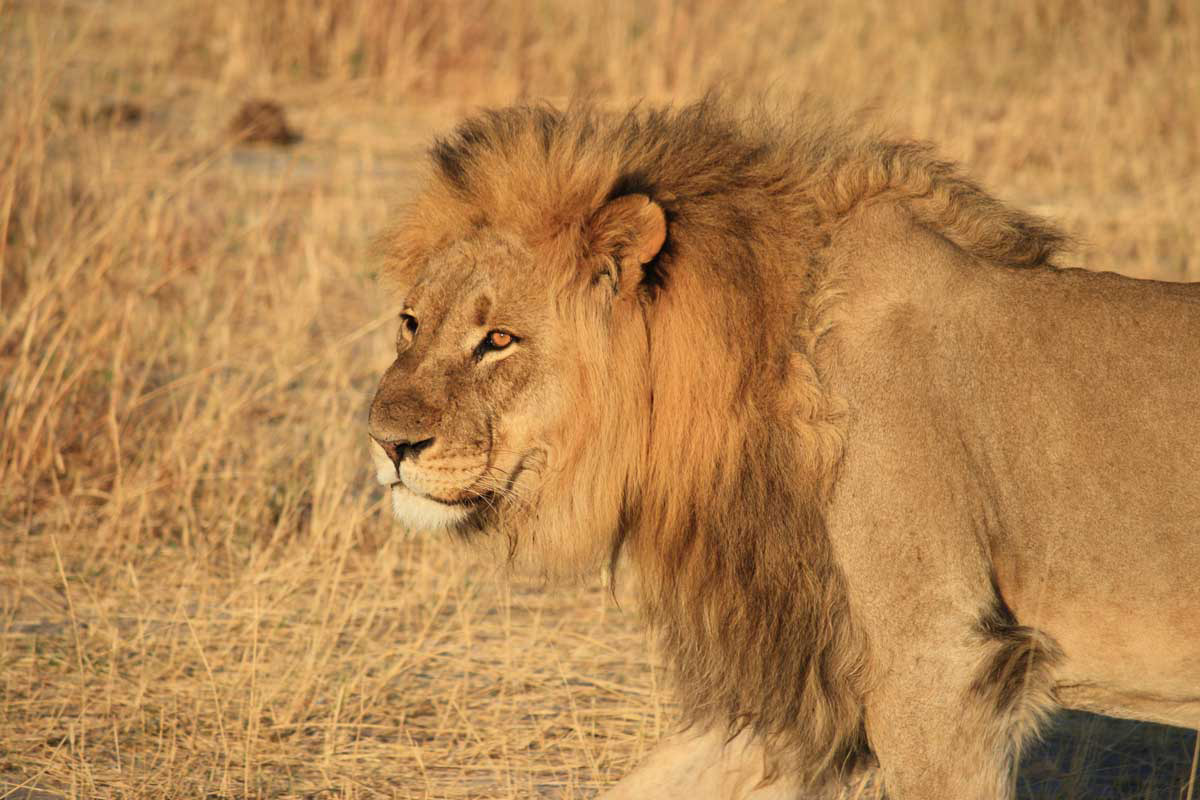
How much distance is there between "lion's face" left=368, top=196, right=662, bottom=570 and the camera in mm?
3150

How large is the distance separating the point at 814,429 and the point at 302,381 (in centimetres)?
390

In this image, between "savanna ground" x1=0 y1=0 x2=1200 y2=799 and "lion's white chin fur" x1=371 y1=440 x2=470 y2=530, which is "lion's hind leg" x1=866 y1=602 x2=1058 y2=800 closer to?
"lion's white chin fur" x1=371 y1=440 x2=470 y2=530

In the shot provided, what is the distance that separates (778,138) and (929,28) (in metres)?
8.27

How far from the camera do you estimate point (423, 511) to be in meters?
3.21

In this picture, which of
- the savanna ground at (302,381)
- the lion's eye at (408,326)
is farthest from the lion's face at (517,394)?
the savanna ground at (302,381)

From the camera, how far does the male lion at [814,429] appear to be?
2963 millimetres

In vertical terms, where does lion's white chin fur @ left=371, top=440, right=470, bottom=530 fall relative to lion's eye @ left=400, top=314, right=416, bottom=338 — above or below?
below

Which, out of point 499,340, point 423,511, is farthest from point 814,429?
point 423,511

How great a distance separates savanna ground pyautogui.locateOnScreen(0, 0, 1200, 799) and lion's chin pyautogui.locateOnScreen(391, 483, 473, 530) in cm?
92

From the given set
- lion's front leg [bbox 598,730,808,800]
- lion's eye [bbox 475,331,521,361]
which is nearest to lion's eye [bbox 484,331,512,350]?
lion's eye [bbox 475,331,521,361]

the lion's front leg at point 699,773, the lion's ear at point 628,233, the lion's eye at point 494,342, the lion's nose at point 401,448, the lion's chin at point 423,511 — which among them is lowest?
the lion's front leg at point 699,773

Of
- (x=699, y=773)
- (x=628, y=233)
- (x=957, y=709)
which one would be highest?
(x=628, y=233)

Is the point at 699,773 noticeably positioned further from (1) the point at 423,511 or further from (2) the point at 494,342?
(2) the point at 494,342

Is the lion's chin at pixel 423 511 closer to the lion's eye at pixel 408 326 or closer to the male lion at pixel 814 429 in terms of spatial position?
the male lion at pixel 814 429
